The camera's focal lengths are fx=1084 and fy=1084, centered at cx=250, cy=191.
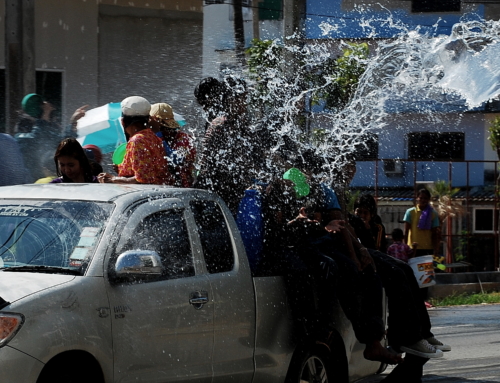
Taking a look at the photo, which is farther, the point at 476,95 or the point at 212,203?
the point at 476,95

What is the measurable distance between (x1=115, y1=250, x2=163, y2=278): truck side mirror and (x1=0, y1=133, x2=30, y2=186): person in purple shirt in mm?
3065

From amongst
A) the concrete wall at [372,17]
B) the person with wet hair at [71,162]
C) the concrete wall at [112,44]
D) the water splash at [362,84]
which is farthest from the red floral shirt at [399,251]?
the concrete wall at [372,17]

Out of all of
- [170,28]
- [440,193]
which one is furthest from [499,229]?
[170,28]

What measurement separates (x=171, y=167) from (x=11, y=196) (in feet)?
4.81

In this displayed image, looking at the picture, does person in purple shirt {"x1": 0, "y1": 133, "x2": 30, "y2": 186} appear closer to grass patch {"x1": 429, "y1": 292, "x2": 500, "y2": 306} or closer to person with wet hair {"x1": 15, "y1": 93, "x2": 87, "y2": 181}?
person with wet hair {"x1": 15, "y1": 93, "x2": 87, "y2": 181}

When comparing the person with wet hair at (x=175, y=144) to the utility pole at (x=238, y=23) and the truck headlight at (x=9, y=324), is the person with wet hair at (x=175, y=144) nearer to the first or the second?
the truck headlight at (x=9, y=324)

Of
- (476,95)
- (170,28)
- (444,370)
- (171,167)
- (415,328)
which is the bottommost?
(444,370)

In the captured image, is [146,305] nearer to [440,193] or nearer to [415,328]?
[415,328]

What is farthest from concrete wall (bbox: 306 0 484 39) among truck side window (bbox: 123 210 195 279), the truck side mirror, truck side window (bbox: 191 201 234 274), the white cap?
the truck side mirror

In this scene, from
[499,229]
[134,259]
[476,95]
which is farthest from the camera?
[499,229]

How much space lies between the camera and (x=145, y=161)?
7371 mm

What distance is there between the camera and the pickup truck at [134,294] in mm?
5344

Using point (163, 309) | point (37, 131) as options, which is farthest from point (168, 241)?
point (37, 131)

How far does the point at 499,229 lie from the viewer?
23.0 metres
